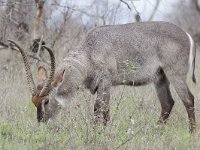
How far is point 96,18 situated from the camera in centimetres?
1271

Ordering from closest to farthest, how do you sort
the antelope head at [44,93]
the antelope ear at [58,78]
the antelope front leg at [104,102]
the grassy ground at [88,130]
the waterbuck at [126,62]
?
the grassy ground at [88,130]
the antelope front leg at [104,102]
the antelope head at [44,93]
the antelope ear at [58,78]
the waterbuck at [126,62]

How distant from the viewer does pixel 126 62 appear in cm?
782

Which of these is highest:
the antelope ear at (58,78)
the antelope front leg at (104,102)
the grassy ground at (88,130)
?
the antelope ear at (58,78)

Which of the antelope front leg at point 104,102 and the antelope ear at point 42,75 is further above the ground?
the antelope ear at point 42,75

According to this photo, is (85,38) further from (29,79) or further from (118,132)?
(118,132)

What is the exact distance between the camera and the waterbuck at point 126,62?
775 cm

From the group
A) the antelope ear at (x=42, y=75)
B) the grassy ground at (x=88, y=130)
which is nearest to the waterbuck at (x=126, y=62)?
the antelope ear at (x=42, y=75)

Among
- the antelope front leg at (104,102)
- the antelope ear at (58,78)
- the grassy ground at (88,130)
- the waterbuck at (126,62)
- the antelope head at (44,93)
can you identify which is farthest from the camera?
the waterbuck at (126,62)

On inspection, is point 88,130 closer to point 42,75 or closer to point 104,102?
point 104,102

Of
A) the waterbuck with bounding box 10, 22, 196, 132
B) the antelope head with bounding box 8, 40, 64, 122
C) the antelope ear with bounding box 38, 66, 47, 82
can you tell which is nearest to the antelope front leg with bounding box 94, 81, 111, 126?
the waterbuck with bounding box 10, 22, 196, 132

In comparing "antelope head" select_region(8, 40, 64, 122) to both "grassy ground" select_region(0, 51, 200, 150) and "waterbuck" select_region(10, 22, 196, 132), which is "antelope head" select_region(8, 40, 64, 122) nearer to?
"waterbuck" select_region(10, 22, 196, 132)

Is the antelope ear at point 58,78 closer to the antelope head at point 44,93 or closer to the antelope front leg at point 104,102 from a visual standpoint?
the antelope head at point 44,93

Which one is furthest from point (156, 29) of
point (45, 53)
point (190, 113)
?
point (45, 53)

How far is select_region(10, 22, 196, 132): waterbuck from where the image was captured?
25.4 feet
